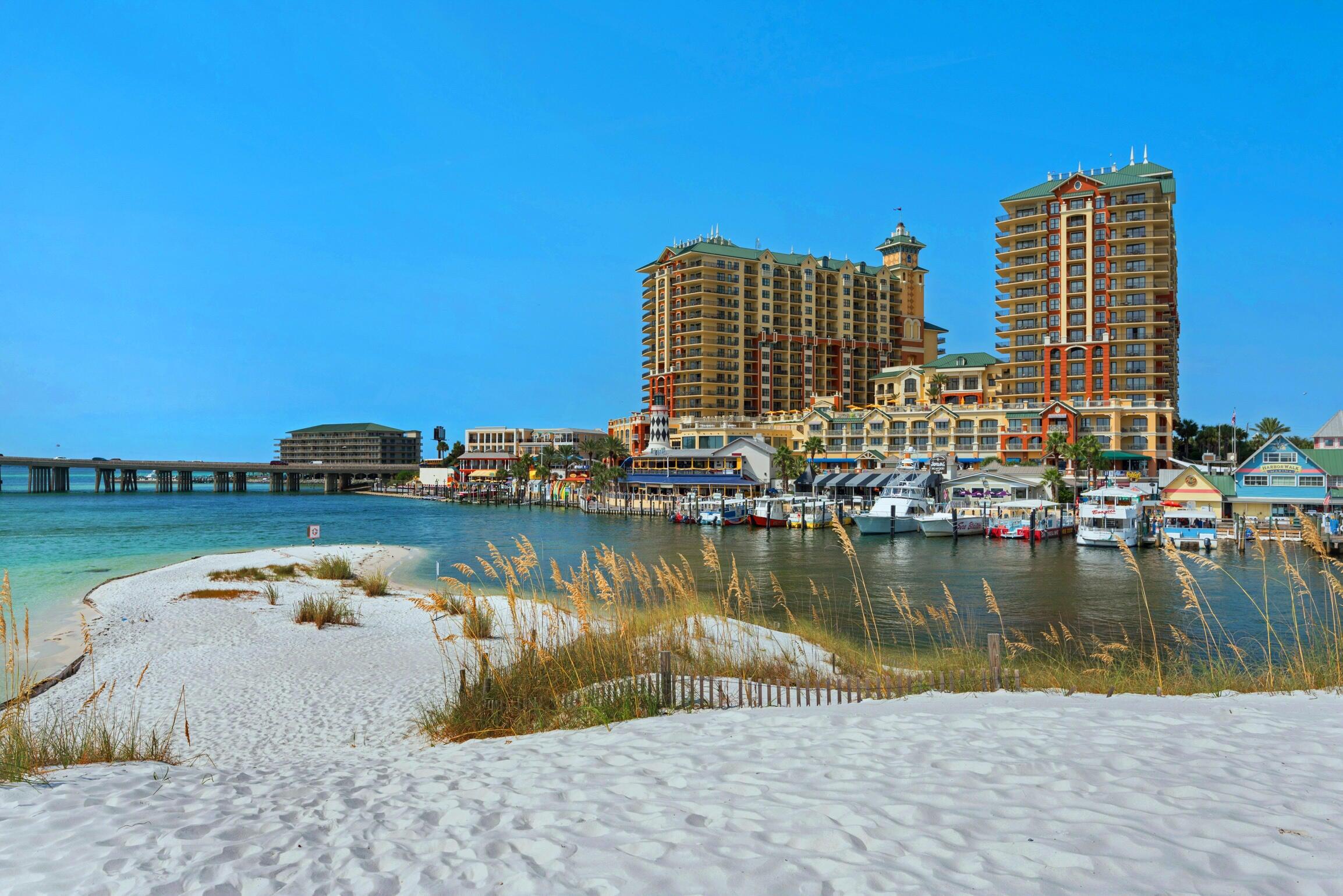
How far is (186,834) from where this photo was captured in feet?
16.4

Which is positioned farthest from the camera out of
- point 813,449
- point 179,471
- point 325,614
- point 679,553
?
point 179,471

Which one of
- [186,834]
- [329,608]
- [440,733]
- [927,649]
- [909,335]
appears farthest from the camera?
[909,335]

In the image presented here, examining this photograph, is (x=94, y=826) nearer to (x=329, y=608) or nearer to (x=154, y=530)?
(x=329, y=608)

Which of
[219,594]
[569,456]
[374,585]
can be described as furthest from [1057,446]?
[569,456]

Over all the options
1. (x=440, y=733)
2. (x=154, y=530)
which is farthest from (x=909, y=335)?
(x=440, y=733)

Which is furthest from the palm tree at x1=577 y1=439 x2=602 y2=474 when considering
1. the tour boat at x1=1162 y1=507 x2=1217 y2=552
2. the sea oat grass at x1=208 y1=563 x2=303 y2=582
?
the sea oat grass at x1=208 y1=563 x2=303 y2=582

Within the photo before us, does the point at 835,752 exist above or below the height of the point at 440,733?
above

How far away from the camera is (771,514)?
66.2 m

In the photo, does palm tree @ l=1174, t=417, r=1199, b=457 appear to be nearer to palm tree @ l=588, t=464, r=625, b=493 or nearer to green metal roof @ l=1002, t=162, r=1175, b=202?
green metal roof @ l=1002, t=162, r=1175, b=202

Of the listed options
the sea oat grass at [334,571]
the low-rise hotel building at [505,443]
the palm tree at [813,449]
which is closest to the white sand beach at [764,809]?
the sea oat grass at [334,571]

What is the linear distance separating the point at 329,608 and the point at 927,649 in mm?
16167

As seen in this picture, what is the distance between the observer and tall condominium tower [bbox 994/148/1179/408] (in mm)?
82312

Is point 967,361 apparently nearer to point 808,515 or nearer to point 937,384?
point 937,384

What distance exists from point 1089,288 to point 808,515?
4714cm
